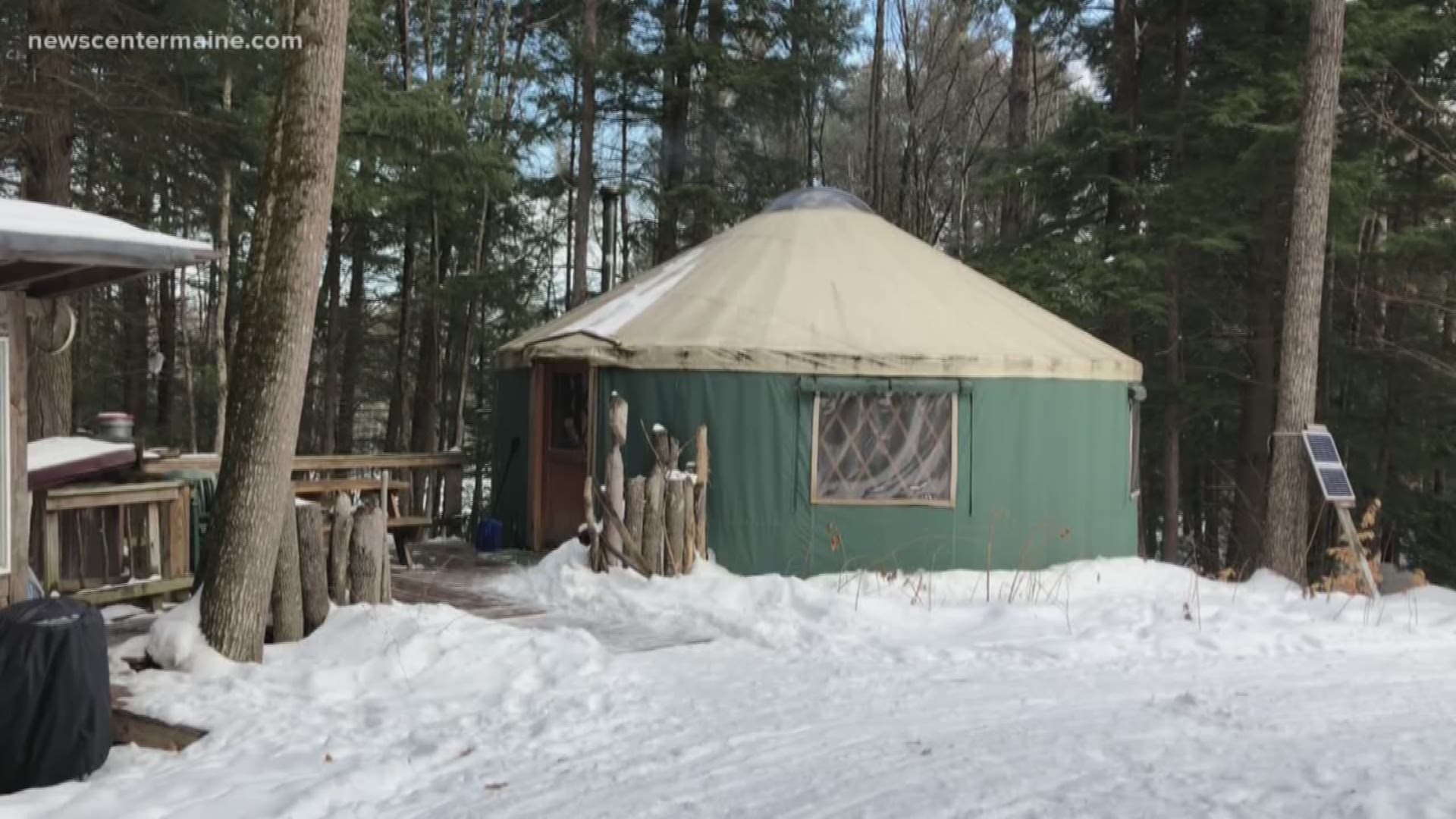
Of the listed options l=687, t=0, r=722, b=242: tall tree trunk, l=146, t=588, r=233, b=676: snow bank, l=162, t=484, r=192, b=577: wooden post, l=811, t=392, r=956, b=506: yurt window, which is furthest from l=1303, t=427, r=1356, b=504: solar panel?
l=687, t=0, r=722, b=242: tall tree trunk

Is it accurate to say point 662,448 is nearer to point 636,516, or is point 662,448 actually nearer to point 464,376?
point 636,516

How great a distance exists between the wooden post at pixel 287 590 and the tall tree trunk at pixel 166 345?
1113 cm

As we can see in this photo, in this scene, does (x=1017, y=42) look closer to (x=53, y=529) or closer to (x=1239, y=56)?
(x=1239, y=56)

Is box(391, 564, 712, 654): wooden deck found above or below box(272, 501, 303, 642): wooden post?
below

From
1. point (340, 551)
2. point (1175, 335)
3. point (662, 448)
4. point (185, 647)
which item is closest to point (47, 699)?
point (185, 647)

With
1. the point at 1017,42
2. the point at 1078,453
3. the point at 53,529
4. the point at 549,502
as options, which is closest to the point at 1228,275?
the point at 1017,42

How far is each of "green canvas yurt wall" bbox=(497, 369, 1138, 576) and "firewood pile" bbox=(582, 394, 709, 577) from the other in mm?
515

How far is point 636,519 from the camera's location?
6.23m

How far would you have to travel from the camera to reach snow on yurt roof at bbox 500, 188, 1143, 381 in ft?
22.5

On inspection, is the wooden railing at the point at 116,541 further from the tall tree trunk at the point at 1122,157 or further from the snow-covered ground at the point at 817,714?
the tall tree trunk at the point at 1122,157

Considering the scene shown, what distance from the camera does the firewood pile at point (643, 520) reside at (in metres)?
6.21

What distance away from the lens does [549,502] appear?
782 cm

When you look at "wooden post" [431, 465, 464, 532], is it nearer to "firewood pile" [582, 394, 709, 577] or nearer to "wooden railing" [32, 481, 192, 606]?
"firewood pile" [582, 394, 709, 577]

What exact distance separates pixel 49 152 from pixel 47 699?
16.9ft
